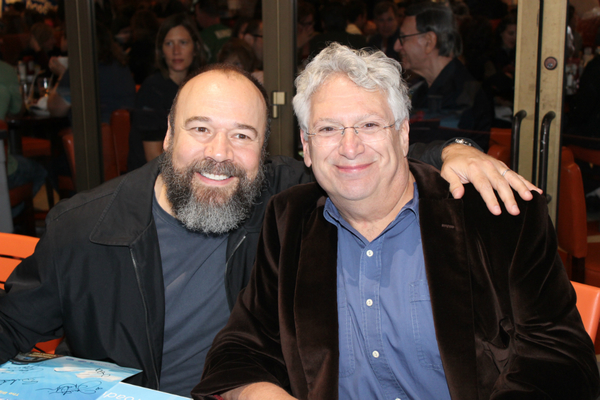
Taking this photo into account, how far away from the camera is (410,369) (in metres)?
1.54

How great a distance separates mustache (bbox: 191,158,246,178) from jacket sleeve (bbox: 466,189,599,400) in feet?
2.86

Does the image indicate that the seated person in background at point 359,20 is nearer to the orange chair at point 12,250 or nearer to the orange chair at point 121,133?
the orange chair at point 121,133

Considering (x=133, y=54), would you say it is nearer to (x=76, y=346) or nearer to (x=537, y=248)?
(x=76, y=346)

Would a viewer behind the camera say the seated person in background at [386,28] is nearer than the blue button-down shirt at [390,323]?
No

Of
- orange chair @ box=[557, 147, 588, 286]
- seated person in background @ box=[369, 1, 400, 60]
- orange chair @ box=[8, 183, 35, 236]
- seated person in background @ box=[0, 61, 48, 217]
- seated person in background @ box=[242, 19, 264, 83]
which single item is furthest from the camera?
orange chair @ box=[8, 183, 35, 236]

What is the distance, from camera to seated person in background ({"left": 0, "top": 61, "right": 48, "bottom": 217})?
14.6 ft

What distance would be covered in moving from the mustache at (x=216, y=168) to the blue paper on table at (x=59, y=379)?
0.73 meters

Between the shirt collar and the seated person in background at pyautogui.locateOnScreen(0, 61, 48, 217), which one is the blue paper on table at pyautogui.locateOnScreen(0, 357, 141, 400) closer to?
the shirt collar

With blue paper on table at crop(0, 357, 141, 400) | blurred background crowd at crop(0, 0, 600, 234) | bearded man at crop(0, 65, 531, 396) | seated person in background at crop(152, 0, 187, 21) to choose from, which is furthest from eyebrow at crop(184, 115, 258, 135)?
seated person in background at crop(152, 0, 187, 21)

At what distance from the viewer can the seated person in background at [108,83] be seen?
4.14 m

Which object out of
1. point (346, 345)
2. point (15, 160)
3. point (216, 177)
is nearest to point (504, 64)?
point (216, 177)

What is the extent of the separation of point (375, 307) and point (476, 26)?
7.71ft

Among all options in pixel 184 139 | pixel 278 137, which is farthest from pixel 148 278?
pixel 278 137

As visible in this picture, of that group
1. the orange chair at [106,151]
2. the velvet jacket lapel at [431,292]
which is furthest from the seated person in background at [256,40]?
the velvet jacket lapel at [431,292]
